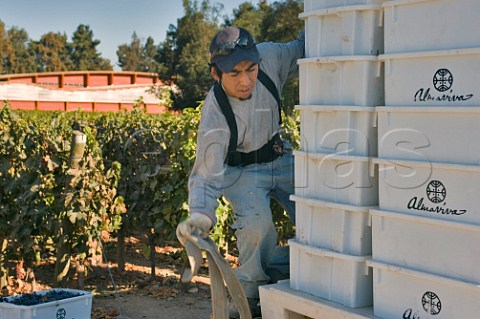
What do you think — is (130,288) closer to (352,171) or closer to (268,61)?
(268,61)

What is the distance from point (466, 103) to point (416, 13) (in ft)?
1.70

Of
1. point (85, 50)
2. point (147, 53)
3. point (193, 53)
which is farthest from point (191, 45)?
point (147, 53)

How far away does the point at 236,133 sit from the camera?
4.43m

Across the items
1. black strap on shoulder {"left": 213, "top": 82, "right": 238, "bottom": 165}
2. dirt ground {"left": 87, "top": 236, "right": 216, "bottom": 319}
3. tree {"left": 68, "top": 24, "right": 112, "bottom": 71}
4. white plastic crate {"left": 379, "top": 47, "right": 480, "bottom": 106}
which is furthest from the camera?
tree {"left": 68, "top": 24, "right": 112, "bottom": 71}

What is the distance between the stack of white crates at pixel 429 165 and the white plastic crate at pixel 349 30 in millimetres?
125

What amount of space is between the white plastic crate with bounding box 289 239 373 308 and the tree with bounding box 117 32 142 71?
3763 inches

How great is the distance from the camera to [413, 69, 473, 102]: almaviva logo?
3.23 meters

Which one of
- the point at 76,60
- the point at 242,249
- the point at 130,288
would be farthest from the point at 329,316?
the point at 76,60

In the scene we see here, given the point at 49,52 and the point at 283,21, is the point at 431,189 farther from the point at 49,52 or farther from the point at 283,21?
the point at 49,52

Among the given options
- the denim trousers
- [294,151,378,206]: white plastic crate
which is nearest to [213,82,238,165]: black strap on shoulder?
the denim trousers

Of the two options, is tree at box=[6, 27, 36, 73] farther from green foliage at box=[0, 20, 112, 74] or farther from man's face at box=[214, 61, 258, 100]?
man's face at box=[214, 61, 258, 100]

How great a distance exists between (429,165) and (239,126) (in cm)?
141

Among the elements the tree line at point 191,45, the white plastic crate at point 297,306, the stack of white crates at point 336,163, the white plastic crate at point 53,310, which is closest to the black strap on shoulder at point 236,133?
the stack of white crates at point 336,163

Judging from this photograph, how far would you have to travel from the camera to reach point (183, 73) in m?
44.2
